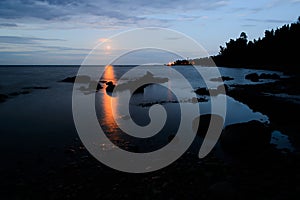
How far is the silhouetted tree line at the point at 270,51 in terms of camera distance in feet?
246

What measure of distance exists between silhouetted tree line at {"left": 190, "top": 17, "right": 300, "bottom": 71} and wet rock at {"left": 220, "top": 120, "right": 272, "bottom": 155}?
6429 cm

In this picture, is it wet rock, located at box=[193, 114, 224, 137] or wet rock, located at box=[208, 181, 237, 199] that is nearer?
wet rock, located at box=[208, 181, 237, 199]

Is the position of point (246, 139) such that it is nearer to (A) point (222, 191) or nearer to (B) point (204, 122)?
(B) point (204, 122)

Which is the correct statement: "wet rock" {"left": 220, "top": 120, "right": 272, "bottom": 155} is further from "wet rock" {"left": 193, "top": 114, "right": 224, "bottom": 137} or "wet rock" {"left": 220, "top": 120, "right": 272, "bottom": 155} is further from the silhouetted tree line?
the silhouetted tree line

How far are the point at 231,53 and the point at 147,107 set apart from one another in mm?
127466

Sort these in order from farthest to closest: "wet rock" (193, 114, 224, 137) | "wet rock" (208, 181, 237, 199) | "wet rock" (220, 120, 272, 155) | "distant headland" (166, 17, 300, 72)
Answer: "distant headland" (166, 17, 300, 72) → "wet rock" (193, 114, 224, 137) → "wet rock" (220, 120, 272, 155) → "wet rock" (208, 181, 237, 199)

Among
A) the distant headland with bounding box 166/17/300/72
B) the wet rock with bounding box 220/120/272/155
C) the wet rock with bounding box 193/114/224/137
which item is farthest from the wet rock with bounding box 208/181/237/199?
the distant headland with bounding box 166/17/300/72

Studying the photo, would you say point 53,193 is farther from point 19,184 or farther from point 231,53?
point 231,53

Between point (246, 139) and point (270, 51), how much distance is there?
305 feet

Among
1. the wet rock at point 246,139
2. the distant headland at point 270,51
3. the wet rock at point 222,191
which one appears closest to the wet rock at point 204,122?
the wet rock at point 246,139

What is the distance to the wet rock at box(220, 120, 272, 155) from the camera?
10227mm

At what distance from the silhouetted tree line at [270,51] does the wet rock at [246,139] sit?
211 feet

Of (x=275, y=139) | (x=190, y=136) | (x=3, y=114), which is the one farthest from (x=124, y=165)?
(x=3, y=114)

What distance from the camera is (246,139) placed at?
10.2m
